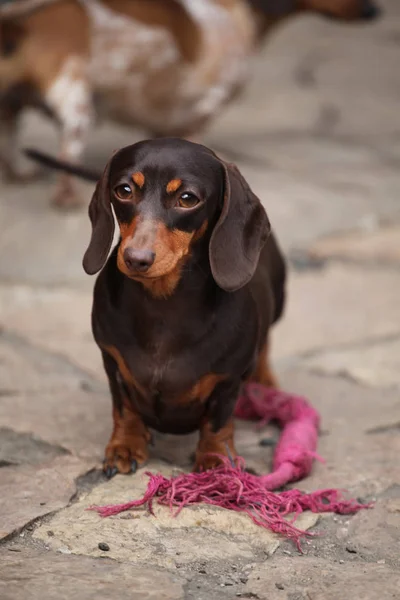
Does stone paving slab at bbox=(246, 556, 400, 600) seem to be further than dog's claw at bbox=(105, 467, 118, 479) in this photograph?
No

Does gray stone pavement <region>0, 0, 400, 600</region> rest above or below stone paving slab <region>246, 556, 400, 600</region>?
below

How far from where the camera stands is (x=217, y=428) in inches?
101

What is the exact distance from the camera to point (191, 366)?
2.45 meters

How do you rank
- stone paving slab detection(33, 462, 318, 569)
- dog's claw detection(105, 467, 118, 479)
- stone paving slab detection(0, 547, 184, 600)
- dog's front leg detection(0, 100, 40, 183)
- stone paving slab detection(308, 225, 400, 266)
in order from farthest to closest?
dog's front leg detection(0, 100, 40, 183), stone paving slab detection(308, 225, 400, 266), dog's claw detection(105, 467, 118, 479), stone paving slab detection(33, 462, 318, 569), stone paving slab detection(0, 547, 184, 600)

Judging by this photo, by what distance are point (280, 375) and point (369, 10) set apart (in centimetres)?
348

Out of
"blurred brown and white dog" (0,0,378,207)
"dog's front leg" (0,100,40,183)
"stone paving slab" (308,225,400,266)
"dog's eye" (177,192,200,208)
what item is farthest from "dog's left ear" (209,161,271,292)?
"dog's front leg" (0,100,40,183)

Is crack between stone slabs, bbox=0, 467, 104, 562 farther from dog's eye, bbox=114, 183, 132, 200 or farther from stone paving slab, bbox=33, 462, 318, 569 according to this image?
dog's eye, bbox=114, 183, 132, 200

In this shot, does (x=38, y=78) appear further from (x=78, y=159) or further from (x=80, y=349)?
(x=80, y=349)

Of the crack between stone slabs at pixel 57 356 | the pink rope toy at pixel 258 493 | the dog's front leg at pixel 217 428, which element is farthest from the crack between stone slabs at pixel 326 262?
the dog's front leg at pixel 217 428

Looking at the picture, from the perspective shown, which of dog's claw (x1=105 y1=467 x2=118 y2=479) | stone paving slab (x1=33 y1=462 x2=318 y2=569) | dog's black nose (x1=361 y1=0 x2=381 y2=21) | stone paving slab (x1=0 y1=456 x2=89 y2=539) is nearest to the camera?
stone paving slab (x1=33 y1=462 x2=318 y2=569)

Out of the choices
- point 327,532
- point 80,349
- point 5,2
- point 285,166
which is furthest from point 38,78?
point 327,532

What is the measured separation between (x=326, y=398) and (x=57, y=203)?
88.4 inches

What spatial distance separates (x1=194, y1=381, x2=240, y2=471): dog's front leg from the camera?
2525mm

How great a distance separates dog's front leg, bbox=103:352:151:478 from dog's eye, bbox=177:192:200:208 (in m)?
0.49
